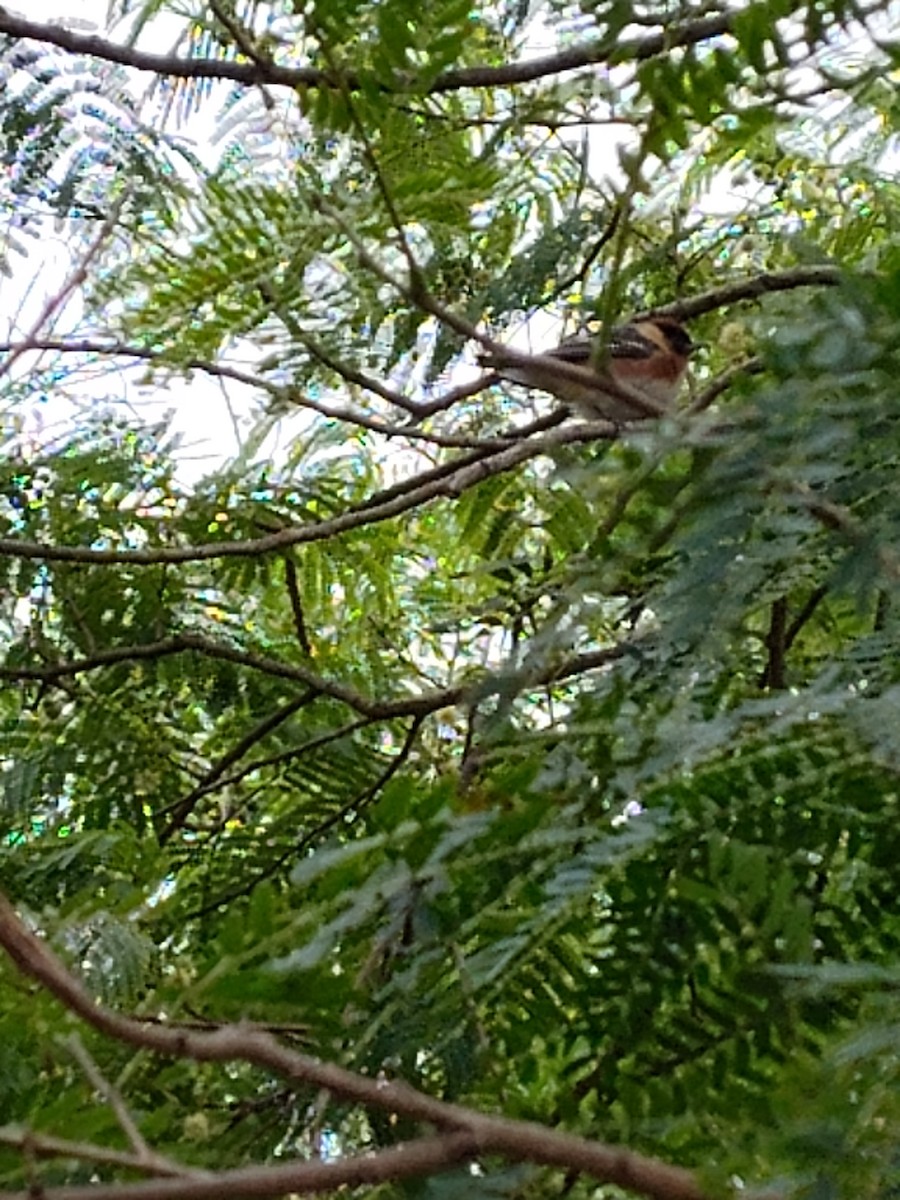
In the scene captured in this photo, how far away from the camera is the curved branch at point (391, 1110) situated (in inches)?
9.9

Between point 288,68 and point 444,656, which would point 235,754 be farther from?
point 288,68

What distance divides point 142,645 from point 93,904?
631 millimetres

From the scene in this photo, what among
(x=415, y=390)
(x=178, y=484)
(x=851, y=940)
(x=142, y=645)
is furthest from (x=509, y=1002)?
(x=415, y=390)

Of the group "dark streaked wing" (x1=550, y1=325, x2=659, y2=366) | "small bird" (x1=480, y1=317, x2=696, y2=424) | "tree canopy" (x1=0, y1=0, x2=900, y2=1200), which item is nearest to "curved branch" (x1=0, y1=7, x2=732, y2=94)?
"tree canopy" (x1=0, y1=0, x2=900, y2=1200)

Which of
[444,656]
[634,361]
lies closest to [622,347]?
[634,361]

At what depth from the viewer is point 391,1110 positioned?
26cm

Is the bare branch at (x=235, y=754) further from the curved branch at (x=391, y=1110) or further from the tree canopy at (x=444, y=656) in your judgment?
the curved branch at (x=391, y=1110)

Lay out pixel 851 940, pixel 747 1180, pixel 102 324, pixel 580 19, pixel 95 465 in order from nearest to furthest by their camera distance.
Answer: pixel 747 1180 < pixel 851 940 < pixel 580 19 < pixel 95 465 < pixel 102 324

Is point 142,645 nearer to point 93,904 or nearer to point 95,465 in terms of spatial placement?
point 95,465

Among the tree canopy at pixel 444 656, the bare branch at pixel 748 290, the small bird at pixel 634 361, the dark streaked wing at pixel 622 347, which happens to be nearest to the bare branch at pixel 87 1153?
the tree canopy at pixel 444 656

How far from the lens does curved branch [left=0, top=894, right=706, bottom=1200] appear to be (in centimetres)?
25

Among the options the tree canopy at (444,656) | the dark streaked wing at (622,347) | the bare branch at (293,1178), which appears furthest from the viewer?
the dark streaked wing at (622,347)

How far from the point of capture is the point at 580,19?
39.0 inches

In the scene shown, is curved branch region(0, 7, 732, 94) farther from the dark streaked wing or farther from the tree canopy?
the dark streaked wing
